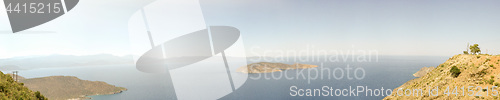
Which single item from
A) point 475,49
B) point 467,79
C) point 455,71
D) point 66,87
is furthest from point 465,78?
point 66,87

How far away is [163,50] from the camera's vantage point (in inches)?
584

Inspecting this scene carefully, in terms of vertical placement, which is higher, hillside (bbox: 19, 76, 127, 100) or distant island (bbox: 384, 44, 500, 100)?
distant island (bbox: 384, 44, 500, 100)

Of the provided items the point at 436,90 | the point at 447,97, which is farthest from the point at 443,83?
the point at 447,97

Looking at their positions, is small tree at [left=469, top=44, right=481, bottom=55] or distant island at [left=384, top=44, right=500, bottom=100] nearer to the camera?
distant island at [left=384, top=44, right=500, bottom=100]

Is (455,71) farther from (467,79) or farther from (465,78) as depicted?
(467,79)

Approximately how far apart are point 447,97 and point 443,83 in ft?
11.6

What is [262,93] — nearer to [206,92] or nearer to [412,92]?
[206,92]

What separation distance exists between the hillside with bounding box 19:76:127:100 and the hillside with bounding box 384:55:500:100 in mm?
158091

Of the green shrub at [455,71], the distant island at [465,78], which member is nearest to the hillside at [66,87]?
the distant island at [465,78]

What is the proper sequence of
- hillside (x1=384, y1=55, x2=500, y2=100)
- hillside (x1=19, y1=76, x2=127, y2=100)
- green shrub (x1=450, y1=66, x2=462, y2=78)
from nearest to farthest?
hillside (x1=384, y1=55, x2=500, y2=100)
green shrub (x1=450, y1=66, x2=462, y2=78)
hillside (x1=19, y1=76, x2=127, y2=100)

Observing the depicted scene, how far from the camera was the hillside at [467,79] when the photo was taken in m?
21.8

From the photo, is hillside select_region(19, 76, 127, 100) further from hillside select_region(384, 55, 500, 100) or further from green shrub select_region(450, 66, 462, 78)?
green shrub select_region(450, 66, 462, 78)

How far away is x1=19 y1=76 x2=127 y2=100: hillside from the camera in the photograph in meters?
135

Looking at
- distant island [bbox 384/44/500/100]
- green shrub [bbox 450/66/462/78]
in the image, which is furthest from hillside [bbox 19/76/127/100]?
green shrub [bbox 450/66/462/78]
